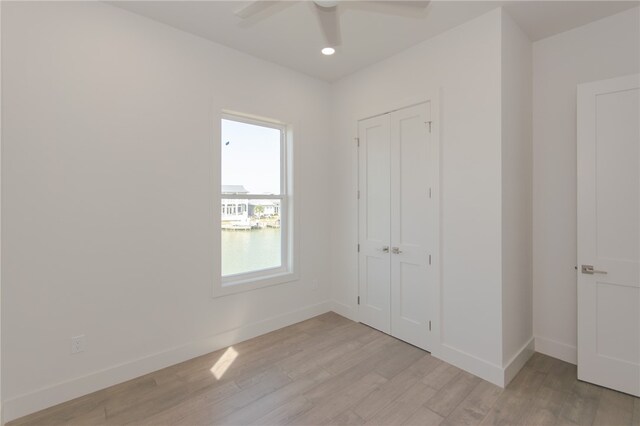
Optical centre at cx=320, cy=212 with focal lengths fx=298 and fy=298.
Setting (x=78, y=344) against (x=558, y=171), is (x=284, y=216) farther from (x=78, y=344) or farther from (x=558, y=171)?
(x=558, y=171)

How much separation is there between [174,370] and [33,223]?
1.56 m

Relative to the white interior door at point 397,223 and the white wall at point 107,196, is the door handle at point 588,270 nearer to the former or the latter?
the white interior door at point 397,223

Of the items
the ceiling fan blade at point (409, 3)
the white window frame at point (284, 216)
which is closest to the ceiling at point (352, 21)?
the ceiling fan blade at point (409, 3)

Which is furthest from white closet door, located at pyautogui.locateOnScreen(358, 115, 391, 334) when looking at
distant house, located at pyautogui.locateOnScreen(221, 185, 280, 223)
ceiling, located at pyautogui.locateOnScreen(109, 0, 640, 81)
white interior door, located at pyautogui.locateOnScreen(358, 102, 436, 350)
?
distant house, located at pyautogui.locateOnScreen(221, 185, 280, 223)

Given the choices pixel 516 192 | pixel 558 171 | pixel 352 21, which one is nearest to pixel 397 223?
pixel 516 192

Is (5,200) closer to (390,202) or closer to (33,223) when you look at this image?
(33,223)

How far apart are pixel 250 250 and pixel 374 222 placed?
4.72ft

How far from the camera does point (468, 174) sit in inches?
101

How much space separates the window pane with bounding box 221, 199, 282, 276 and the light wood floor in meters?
0.91

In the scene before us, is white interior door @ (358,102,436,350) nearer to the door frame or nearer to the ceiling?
the door frame

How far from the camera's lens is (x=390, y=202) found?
322 cm

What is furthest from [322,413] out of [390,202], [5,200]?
[5,200]

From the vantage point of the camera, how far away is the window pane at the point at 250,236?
3148mm

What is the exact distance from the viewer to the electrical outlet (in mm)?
2215
